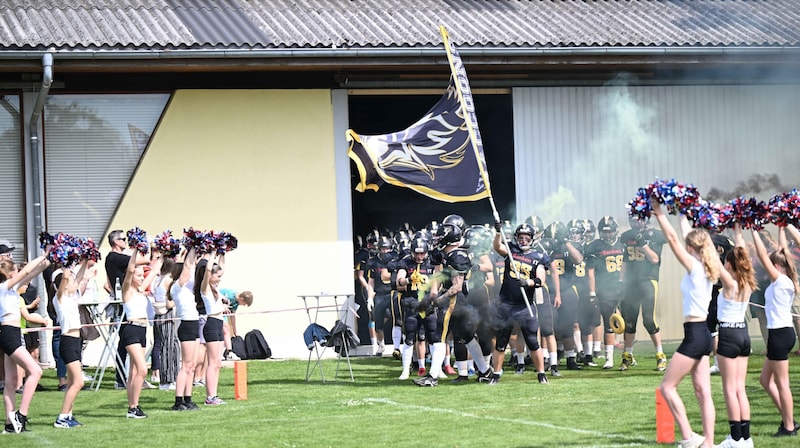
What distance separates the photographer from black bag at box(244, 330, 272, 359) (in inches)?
696

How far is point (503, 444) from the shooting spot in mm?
9195

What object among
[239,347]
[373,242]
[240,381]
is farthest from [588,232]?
[240,381]

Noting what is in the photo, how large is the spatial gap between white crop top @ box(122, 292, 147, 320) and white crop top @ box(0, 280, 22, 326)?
1.14 meters

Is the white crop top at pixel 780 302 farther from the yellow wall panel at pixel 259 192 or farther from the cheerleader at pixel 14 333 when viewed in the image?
the yellow wall panel at pixel 259 192

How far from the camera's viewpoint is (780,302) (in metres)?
9.52

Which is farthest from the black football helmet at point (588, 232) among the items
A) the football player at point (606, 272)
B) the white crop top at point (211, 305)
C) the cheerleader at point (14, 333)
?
the cheerleader at point (14, 333)

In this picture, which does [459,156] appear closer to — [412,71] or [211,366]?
[412,71]

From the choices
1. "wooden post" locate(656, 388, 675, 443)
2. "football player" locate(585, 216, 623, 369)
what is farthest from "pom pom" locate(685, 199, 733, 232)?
"football player" locate(585, 216, 623, 369)

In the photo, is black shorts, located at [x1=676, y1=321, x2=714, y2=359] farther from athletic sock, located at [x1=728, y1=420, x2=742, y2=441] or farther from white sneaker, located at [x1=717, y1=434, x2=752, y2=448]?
white sneaker, located at [x1=717, y1=434, x2=752, y2=448]

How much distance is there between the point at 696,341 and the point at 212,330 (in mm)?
6046

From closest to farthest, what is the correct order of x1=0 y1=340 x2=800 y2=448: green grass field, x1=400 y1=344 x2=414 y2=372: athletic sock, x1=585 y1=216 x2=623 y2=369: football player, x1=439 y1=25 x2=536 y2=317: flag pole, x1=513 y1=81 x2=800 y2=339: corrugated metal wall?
x1=0 y1=340 x2=800 y2=448: green grass field < x1=439 y1=25 x2=536 y2=317: flag pole < x1=400 y1=344 x2=414 y2=372: athletic sock < x1=585 y1=216 x2=623 y2=369: football player < x1=513 y1=81 x2=800 y2=339: corrugated metal wall

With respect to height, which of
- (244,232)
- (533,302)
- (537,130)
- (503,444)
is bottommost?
(503,444)

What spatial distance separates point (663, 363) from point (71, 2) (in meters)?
11.2

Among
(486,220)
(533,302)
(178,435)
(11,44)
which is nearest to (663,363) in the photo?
(533,302)
